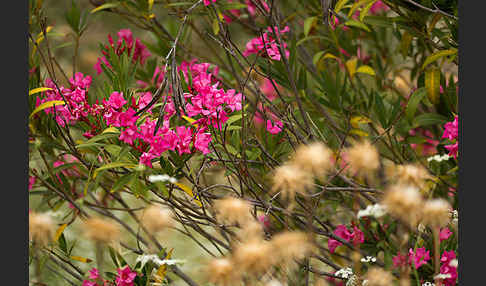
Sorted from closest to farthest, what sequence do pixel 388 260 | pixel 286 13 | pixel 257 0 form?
pixel 388 260 → pixel 257 0 → pixel 286 13

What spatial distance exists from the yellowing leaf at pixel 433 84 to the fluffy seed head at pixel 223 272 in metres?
0.85

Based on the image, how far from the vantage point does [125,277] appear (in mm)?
1260

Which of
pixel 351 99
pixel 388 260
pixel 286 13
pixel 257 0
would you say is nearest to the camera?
pixel 388 260

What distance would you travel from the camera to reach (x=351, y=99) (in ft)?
5.88

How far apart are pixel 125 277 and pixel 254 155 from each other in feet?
1.43

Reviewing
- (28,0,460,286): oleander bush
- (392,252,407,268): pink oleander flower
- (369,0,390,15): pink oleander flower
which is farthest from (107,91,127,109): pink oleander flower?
(369,0,390,15): pink oleander flower

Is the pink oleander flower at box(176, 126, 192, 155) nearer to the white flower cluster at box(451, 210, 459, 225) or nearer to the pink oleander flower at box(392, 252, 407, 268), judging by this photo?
the pink oleander flower at box(392, 252, 407, 268)

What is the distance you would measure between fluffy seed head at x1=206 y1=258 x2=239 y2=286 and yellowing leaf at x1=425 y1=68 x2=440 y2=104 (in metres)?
0.85

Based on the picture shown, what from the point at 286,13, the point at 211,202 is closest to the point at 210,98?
the point at 211,202

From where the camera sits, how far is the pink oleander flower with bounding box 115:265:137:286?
49.3 inches

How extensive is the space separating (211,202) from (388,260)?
43cm

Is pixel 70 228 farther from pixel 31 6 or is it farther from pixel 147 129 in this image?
pixel 147 129

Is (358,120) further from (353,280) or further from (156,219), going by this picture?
(156,219)

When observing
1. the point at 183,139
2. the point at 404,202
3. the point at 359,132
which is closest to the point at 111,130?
the point at 183,139
